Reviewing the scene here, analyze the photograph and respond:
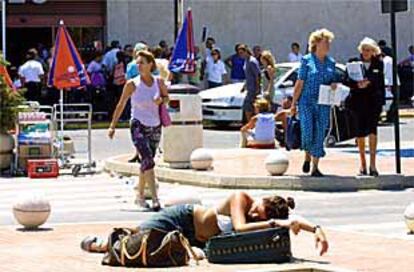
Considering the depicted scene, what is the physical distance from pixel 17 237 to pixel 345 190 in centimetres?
669

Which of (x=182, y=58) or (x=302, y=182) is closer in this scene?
(x=302, y=182)

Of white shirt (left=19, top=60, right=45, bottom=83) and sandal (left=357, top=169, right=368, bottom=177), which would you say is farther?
white shirt (left=19, top=60, right=45, bottom=83)

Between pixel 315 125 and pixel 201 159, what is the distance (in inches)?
85.1

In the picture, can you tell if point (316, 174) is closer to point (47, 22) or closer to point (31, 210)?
point (31, 210)

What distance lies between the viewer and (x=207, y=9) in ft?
139

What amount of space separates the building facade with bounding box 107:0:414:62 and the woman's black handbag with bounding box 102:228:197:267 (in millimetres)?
30423

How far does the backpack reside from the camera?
35.5 m

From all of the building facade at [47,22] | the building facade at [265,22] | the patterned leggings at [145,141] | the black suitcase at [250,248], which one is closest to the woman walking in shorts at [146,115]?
the patterned leggings at [145,141]

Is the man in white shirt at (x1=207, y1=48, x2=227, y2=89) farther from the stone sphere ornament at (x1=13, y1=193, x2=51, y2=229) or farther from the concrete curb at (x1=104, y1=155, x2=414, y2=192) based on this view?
the stone sphere ornament at (x1=13, y1=193, x2=51, y2=229)

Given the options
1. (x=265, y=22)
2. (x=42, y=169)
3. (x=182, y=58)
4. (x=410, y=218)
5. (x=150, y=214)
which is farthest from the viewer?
(x=265, y=22)

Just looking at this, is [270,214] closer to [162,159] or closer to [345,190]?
[345,190]

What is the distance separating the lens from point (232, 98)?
31.6 meters

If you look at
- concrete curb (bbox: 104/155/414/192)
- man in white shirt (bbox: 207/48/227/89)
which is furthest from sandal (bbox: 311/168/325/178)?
man in white shirt (bbox: 207/48/227/89)

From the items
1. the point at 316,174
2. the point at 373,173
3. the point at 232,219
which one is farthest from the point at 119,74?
the point at 232,219
